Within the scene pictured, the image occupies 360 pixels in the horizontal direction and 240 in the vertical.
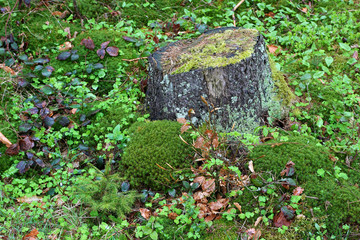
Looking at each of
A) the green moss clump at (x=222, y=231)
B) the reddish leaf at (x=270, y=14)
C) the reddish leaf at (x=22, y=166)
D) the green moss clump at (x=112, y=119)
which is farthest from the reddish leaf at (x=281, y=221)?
the reddish leaf at (x=270, y=14)

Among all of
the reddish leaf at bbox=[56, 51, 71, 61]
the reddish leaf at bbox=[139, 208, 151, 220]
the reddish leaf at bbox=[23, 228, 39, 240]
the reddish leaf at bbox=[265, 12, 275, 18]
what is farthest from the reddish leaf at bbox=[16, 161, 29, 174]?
the reddish leaf at bbox=[265, 12, 275, 18]

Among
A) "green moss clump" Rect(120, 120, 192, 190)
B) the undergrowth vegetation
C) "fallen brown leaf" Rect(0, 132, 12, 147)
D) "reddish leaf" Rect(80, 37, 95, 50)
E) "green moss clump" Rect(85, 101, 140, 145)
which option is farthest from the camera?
"reddish leaf" Rect(80, 37, 95, 50)

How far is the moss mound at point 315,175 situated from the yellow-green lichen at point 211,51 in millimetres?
1052

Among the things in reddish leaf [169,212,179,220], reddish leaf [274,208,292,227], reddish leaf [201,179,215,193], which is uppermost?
reddish leaf [201,179,215,193]

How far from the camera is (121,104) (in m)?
4.40

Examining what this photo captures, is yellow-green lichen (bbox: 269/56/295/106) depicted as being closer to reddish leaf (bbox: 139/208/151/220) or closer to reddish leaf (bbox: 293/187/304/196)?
reddish leaf (bbox: 293/187/304/196)

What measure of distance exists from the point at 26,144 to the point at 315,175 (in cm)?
320

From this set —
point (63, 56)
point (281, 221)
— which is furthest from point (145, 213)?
point (63, 56)

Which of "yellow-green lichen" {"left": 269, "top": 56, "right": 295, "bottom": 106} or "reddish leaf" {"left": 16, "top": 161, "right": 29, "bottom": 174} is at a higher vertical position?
"yellow-green lichen" {"left": 269, "top": 56, "right": 295, "bottom": 106}

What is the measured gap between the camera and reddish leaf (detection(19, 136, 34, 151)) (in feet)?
12.9

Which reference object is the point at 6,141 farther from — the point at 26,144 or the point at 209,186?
the point at 209,186

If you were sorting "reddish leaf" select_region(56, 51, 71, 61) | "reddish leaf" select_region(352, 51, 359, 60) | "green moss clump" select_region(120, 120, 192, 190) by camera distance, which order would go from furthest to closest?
"reddish leaf" select_region(352, 51, 359, 60) < "reddish leaf" select_region(56, 51, 71, 61) < "green moss clump" select_region(120, 120, 192, 190)

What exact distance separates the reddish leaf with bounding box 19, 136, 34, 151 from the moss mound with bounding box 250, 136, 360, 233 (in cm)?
252

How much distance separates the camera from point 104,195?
331 centimetres
